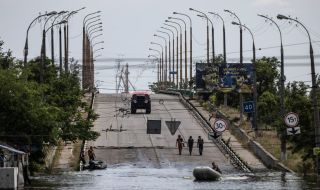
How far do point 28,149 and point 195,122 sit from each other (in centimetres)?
4261

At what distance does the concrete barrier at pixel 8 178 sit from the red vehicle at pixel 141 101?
6063cm

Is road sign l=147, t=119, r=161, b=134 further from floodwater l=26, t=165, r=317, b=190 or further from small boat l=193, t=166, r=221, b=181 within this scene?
small boat l=193, t=166, r=221, b=181

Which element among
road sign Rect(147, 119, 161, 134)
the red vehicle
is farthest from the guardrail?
road sign Rect(147, 119, 161, 134)

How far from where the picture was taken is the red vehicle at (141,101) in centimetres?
12306

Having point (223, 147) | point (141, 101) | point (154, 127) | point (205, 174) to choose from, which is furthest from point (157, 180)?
point (141, 101)

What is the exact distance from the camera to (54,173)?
3147 inches

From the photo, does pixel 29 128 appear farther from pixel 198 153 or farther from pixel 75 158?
pixel 198 153

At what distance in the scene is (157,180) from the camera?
71.0 m

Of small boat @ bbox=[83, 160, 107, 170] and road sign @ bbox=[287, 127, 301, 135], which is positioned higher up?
road sign @ bbox=[287, 127, 301, 135]

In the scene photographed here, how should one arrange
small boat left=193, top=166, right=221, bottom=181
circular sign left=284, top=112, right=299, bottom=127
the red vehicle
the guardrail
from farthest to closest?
the red vehicle → the guardrail → circular sign left=284, top=112, right=299, bottom=127 → small boat left=193, top=166, right=221, bottom=181

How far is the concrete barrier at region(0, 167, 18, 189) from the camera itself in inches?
2445

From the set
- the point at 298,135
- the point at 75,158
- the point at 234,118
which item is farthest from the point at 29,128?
the point at 234,118

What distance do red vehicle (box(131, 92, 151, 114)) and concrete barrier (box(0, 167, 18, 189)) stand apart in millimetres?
60625

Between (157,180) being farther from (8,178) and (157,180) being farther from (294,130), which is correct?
(8,178)
